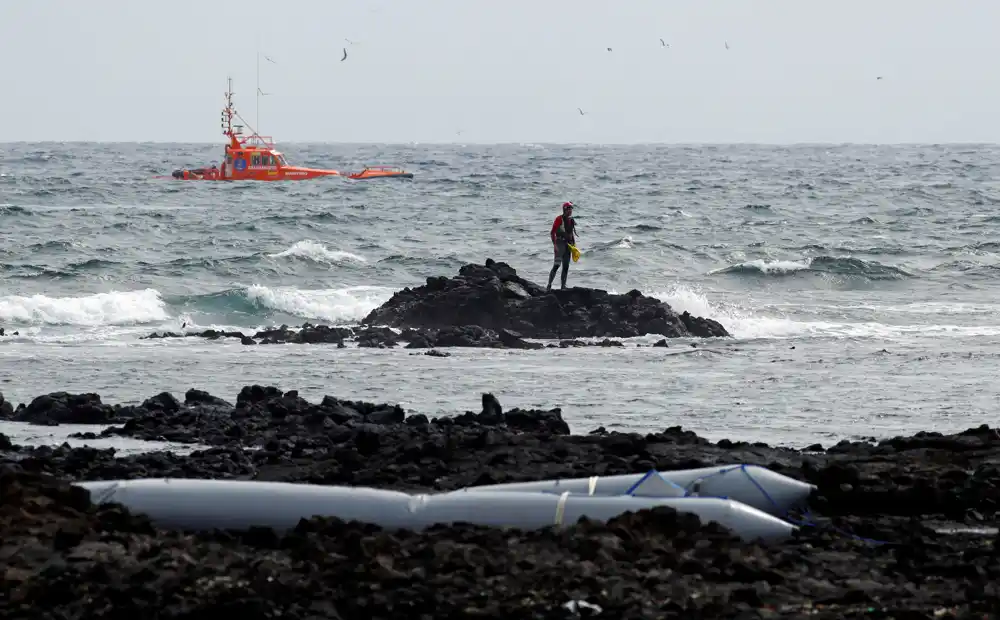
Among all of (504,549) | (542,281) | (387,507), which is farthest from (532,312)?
(504,549)

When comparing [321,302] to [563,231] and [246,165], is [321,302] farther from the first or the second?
[246,165]

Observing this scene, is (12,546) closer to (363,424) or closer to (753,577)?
(753,577)

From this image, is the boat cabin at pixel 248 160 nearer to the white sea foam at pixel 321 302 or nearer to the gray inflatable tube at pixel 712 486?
the white sea foam at pixel 321 302

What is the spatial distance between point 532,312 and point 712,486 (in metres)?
12.7

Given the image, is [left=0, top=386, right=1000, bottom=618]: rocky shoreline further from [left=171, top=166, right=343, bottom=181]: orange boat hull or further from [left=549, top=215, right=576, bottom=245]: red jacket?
[left=171, top=166, right=343, bottom=181]: orange boat hull

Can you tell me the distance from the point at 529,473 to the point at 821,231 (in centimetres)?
3401

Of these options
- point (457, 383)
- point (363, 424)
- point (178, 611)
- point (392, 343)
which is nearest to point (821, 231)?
point (392, 343)

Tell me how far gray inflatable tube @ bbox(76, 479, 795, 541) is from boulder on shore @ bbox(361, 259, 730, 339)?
41.0ft

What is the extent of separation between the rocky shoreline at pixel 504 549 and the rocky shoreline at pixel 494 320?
8961 mm

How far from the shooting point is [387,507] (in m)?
8.48

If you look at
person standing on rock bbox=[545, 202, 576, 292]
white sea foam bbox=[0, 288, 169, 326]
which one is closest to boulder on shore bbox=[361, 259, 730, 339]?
person standing on rock bbox=[545, 202, 576, 292]

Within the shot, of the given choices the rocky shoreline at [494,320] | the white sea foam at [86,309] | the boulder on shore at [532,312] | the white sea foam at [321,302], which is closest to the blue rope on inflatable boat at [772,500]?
the rocky shoreline at [494,320]

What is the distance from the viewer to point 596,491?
8.84m

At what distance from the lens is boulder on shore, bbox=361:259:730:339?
21.3 meters
